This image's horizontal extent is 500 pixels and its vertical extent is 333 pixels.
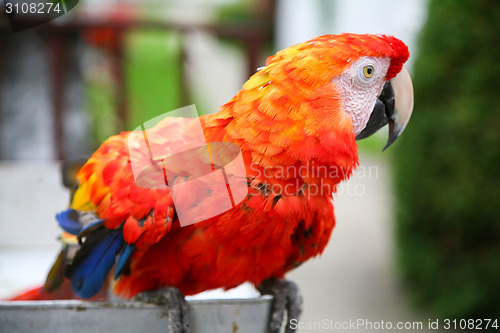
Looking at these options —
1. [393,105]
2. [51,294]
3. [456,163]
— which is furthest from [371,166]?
[51,294]

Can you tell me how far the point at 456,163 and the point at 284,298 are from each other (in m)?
1.04

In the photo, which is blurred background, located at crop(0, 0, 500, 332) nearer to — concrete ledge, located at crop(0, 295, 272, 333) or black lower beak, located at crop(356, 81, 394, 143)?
black lower beak, located at crop(356, 81, 394, 143)

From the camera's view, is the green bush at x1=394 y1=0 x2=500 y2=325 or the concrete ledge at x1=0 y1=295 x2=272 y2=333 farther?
the green bush at x1=394 y1=0 x2=500 y2=325

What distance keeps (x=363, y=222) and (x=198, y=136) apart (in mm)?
2404

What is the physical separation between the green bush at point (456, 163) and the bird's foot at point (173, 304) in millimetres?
1193

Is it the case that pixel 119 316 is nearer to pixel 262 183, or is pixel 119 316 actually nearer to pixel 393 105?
pixel 262 183

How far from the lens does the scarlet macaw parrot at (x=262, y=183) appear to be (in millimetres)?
729

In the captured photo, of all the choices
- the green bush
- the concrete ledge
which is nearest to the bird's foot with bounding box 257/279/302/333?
the concrete ledge

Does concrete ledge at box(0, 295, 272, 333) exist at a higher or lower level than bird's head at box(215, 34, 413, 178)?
lower

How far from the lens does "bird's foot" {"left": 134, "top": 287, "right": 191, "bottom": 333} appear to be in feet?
2.42

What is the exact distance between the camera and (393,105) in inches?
33.4

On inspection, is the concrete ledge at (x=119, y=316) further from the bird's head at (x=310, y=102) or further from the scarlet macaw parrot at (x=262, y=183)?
the bird's head at (x=310, y=102)

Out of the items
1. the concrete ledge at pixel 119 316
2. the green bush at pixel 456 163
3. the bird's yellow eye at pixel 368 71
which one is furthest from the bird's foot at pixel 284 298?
the green bush at pixel 456 163

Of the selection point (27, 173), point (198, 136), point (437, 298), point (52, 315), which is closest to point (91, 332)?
point (52, 315)
